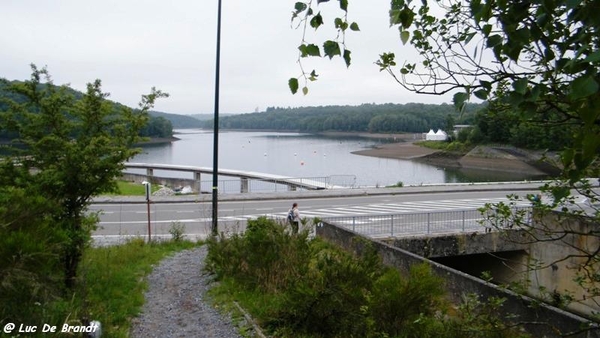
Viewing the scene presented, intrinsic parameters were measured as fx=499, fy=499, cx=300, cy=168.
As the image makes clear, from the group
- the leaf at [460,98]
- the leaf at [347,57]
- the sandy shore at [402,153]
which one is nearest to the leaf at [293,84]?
the leaf at [347,57]

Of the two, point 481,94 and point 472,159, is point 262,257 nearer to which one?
point 481,94

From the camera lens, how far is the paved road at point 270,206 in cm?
1938

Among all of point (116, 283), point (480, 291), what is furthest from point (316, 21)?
point (116, 283)

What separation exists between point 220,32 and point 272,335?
1187 centimetres

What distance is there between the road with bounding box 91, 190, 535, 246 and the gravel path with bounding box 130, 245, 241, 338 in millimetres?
6406

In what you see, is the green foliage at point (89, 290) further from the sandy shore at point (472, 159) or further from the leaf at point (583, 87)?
the sandy shore at point (472, 159)

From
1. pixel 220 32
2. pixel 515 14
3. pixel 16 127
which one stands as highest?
pixel 220 32

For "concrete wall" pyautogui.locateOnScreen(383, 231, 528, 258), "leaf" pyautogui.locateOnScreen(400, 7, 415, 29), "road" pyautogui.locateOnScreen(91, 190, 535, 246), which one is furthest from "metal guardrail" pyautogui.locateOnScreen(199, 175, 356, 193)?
"leaf" pyautogui.locateOnScreen(400, 7, 415, 29)

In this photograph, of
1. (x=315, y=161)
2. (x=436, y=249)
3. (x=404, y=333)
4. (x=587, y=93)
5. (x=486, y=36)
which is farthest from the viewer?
(x=315, y=161)

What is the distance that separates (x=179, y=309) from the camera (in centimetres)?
834

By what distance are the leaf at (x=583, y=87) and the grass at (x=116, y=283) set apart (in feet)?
21.1

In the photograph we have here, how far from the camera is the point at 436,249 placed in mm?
16422

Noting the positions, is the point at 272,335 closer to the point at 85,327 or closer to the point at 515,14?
the point at 85,327

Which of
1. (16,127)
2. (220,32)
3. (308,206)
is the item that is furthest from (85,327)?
(308,206)
